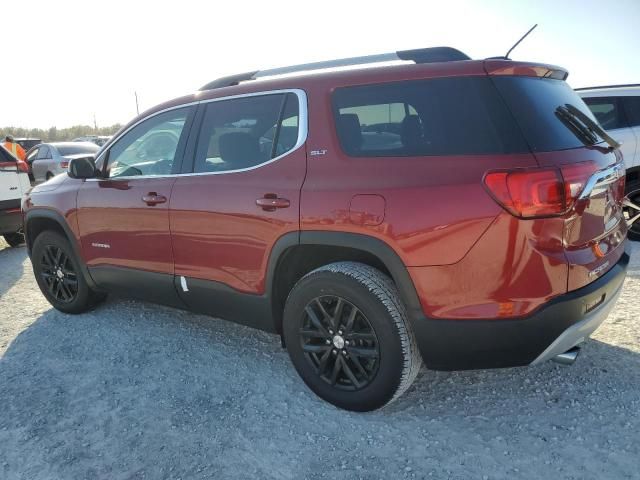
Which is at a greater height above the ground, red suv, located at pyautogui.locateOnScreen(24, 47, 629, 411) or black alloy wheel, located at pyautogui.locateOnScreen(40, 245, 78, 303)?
red suv, located at pyautogui.locateOnScreen(24, 47, 629, 411)

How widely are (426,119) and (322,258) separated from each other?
3.14 feet

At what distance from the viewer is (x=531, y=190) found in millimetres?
2109

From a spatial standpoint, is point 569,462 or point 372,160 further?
point 372,160

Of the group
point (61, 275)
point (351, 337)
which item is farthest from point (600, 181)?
point (61, 275)

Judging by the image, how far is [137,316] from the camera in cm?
427

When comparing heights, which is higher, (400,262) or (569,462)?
(400,262)

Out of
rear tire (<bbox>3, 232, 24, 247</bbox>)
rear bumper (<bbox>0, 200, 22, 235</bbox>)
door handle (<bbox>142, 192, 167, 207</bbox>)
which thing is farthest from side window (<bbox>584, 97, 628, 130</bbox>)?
rear tire (<bbox>3, 232, 24, 247</bbox>)

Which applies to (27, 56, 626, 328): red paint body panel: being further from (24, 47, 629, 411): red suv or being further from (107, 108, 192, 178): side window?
(107, 108, 192, 178): side window

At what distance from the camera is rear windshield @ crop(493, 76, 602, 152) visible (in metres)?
2.22

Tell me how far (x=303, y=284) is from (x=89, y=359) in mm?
1794

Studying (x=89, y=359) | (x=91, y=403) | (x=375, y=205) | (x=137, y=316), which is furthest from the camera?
(x=137, y=316)

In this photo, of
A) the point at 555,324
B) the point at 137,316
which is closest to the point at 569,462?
the point at 555,324

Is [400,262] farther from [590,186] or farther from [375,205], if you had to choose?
[590,186]

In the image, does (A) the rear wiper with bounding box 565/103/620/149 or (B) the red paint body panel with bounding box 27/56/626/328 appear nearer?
(B) the red paint body panel with bounding box 27/56/626/328
